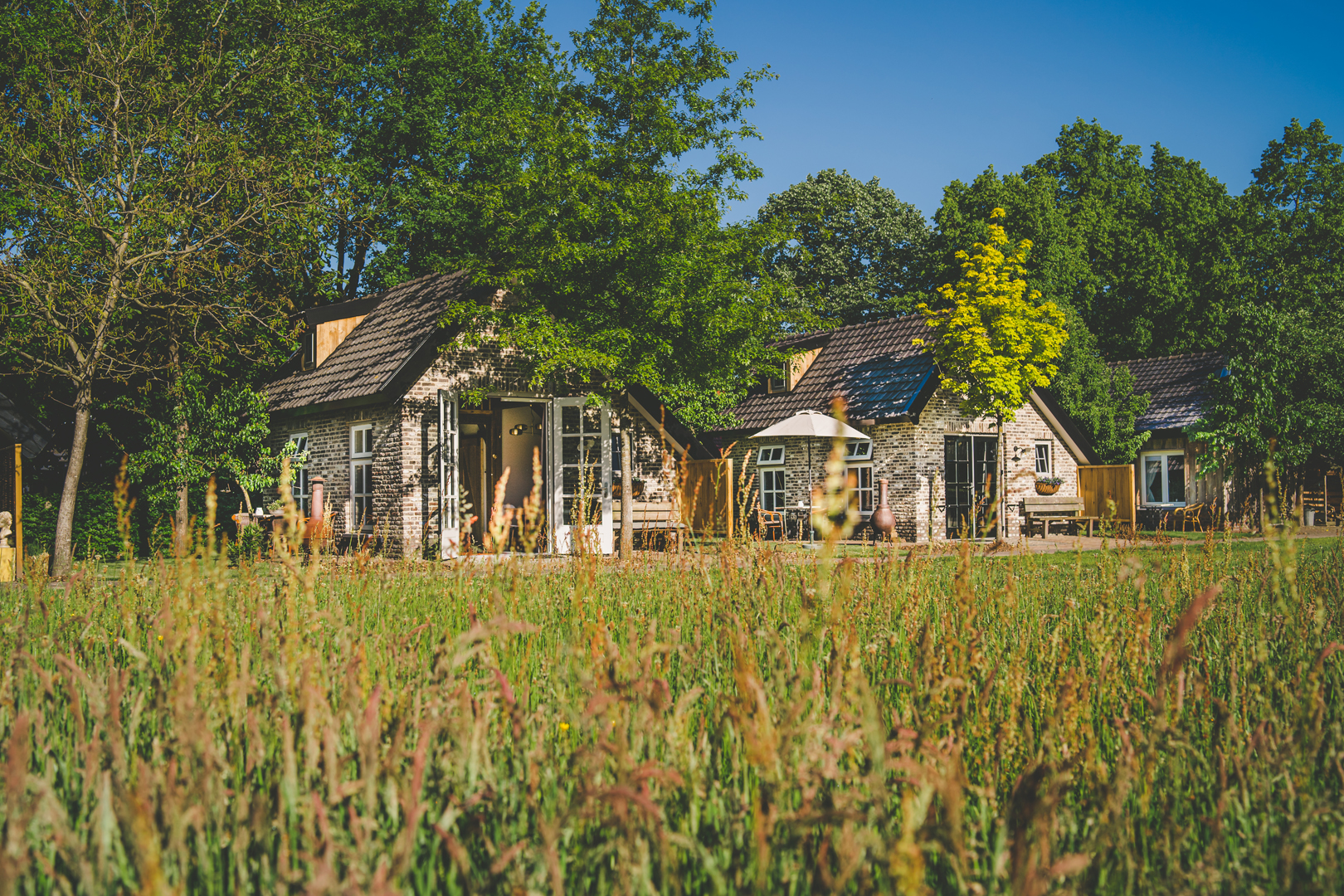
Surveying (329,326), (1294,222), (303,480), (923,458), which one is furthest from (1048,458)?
(1294,222)

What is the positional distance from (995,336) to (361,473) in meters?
12.1

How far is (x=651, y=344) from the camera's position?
542 inches

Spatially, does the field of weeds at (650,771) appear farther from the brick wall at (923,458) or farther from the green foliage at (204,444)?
the brick wall at (923,458)

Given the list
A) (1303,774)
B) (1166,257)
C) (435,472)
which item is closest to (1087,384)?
(1166,257)

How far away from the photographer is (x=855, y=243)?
40.3 meters

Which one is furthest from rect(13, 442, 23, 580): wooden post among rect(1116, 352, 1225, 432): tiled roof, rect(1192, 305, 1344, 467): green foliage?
rect(1116, 352, 1225, 432): tiled roof

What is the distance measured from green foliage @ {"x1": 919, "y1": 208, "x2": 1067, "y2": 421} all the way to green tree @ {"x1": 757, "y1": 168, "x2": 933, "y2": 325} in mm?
19111

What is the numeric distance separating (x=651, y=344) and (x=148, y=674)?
10706mm

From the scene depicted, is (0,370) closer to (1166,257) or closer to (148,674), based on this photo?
(148,674)

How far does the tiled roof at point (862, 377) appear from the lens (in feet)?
71.3

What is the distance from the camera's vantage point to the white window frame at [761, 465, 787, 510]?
23.6 meters

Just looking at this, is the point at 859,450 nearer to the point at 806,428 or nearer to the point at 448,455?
the point at 806,428

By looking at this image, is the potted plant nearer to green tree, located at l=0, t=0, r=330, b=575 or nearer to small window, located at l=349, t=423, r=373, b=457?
small window, located at l=349, t=423, r=373, b=457

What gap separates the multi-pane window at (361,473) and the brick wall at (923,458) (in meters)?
8.24
